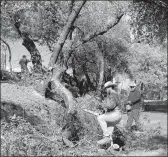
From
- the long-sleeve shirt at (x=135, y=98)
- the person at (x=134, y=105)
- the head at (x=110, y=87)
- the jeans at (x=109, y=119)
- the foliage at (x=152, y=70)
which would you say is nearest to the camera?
the jeans at (x=109, y=119)

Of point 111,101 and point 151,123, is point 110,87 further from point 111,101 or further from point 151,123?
point 151,123

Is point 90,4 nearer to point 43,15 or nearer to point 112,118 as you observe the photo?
point 43,15

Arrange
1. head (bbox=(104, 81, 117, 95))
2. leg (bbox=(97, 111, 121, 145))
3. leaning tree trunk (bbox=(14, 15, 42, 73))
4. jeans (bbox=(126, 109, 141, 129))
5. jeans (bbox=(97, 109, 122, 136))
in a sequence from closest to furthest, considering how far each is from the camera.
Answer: leg (bbox=(97, 111, 121, 145)), jeans (bbox=(97, 109, 122, 136)), head (bbox=(104, 81, 117, 95)), jeans (bbox=(126, 109, 141, 129)), leaning tree trunk (bbox=(14, 15, 42, 73))

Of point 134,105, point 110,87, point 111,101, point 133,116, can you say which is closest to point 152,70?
point 134,105

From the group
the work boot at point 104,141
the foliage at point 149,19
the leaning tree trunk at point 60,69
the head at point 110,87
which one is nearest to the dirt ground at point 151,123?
the leaning tree trunk at point 60,69

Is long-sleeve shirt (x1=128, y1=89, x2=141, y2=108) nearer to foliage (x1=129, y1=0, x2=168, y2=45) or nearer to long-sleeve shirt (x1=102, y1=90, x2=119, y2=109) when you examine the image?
foliage (x1=129, y1=0, x2=168, y2=45)

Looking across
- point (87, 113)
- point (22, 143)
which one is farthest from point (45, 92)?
point (22, 143)

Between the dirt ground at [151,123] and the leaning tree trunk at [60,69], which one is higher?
the leaning tree trunk at [60,69]

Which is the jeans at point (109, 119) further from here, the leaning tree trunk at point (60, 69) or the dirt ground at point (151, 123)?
the dirt ground at point (151, 123)

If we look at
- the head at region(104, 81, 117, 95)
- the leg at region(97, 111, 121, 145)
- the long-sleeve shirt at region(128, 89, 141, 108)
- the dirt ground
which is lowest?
the dirt ground

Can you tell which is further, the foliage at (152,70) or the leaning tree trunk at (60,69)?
the foliage at (152,70)

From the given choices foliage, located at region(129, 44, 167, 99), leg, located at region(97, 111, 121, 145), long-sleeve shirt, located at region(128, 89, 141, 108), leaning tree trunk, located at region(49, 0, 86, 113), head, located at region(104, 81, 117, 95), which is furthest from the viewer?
foliage, located at region(129, 44, 167, 99)

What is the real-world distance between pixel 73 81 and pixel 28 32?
18.6 ft

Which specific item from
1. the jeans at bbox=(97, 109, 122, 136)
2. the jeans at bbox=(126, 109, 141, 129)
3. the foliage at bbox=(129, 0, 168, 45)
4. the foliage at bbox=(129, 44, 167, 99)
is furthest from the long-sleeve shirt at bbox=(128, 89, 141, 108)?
the foliage at bbox=(129, 44, 167, 99)
